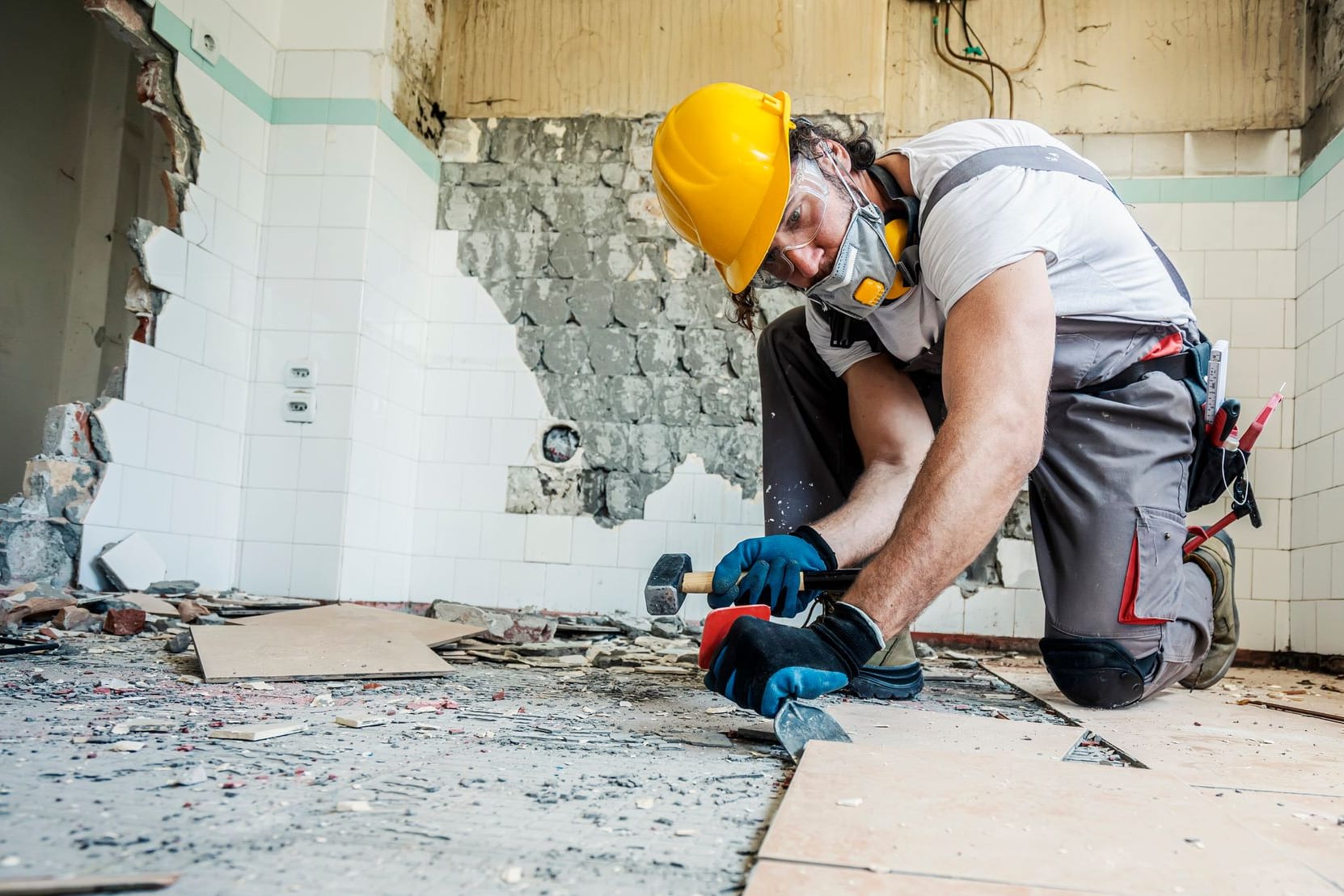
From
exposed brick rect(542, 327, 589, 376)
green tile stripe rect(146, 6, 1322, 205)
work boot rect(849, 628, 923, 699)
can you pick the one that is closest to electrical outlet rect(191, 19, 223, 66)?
green tile stripe rect(146, 6, 1322, 205)

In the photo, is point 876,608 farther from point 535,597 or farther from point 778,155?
point 535,597

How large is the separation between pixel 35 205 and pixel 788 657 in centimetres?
523

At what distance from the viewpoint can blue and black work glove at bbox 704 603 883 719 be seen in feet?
4.55

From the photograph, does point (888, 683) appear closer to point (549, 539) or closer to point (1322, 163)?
point (549, 539)

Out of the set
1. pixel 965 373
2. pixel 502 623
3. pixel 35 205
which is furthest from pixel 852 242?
pixel 35 205

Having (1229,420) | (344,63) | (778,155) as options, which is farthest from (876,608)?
(344,63)

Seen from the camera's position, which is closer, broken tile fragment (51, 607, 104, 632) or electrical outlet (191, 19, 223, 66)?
broken tile fragment (51, 607, 104, 632)

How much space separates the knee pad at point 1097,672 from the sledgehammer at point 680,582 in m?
0.56

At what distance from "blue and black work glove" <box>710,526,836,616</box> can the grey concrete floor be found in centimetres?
21

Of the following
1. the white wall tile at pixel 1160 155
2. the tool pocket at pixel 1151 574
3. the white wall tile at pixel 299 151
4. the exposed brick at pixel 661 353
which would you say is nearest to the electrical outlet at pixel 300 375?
the white wall tile at pixel 299 151

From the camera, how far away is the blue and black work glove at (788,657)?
1.39 metres

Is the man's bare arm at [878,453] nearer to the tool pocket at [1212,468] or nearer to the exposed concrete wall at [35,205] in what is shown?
the tool pocket at [1212,468]

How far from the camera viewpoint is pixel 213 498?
413cm

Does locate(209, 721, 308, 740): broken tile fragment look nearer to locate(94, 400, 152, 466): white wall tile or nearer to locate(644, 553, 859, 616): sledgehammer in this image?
locate(644, 553, 859, 616): sledgehammer
